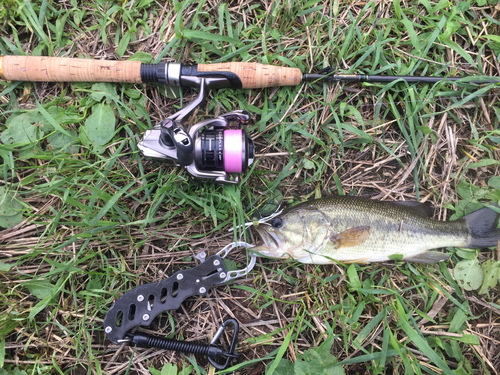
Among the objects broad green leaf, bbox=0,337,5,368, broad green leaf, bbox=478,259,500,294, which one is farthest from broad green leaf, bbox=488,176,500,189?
broad green leaf, bbox=0,337,5,368

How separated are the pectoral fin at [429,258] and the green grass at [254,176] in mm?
147

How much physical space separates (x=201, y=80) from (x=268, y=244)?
166 centimetres

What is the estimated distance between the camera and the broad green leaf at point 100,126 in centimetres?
308

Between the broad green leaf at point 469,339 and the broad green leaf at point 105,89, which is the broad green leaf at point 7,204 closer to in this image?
the broad green leaf at point 105,89

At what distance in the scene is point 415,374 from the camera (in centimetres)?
290

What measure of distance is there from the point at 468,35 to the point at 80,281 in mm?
4694

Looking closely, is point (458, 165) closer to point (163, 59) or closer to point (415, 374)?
point (415, 374)

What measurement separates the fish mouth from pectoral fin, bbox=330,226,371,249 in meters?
0.52

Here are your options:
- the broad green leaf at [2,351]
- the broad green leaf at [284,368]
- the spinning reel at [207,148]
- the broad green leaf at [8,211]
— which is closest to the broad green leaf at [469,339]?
the broad green leaf at [284,368]

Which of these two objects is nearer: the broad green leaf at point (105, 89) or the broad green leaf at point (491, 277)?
the broad green leaf at point (491, 277)

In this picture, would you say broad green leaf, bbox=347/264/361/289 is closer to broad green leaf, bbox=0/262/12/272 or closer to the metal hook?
the metal hook

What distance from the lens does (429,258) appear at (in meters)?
3.04

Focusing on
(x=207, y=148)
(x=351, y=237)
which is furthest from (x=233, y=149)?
(x=351, y=237)

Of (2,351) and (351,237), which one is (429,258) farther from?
(2,351)
